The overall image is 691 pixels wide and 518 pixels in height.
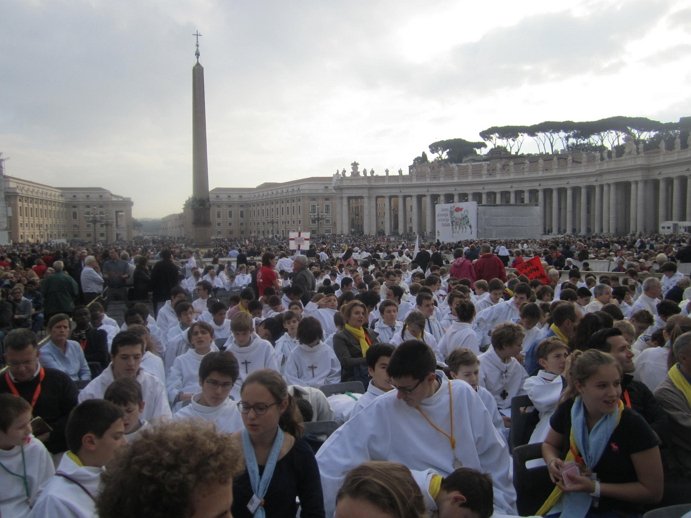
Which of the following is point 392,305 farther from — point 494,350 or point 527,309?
point 494,350

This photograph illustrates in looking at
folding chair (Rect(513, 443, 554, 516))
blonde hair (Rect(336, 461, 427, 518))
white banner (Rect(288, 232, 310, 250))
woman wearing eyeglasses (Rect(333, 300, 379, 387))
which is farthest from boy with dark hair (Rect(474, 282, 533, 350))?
white banner (Rect(288, 232, 310, 250))

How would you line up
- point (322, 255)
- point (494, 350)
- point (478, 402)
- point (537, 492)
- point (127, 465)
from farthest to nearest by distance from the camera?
point (322, 255) → point (494, 350) → point (537, 492) → point (478, 402) → point (127, 465)

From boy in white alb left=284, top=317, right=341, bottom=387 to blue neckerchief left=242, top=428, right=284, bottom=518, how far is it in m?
3.39

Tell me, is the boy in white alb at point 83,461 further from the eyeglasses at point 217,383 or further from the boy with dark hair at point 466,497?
the boy with dark hair at point 466,497

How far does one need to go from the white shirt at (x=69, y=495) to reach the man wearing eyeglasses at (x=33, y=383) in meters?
1.90

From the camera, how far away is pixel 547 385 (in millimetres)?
4363

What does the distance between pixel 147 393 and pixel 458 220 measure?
25677 mm

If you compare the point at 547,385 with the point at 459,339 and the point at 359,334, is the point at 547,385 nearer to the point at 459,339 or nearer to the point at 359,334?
the point at 459,339

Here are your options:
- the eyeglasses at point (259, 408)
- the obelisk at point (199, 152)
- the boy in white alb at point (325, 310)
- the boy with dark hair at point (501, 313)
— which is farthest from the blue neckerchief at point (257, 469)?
the obelisk at point (199, 152)

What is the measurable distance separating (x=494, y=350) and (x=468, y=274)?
8.75 meters

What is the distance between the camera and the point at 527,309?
23.0 feet

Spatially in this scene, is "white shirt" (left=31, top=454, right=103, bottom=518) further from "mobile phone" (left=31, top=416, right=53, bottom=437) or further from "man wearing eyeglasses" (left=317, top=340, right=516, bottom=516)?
"mobile phone" (left=31, top=416, right=53, bottom=437)

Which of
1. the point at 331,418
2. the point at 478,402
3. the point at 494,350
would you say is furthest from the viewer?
the point at 494,350

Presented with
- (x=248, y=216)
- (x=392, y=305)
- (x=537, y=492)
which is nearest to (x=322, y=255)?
(x=392, y=305)
